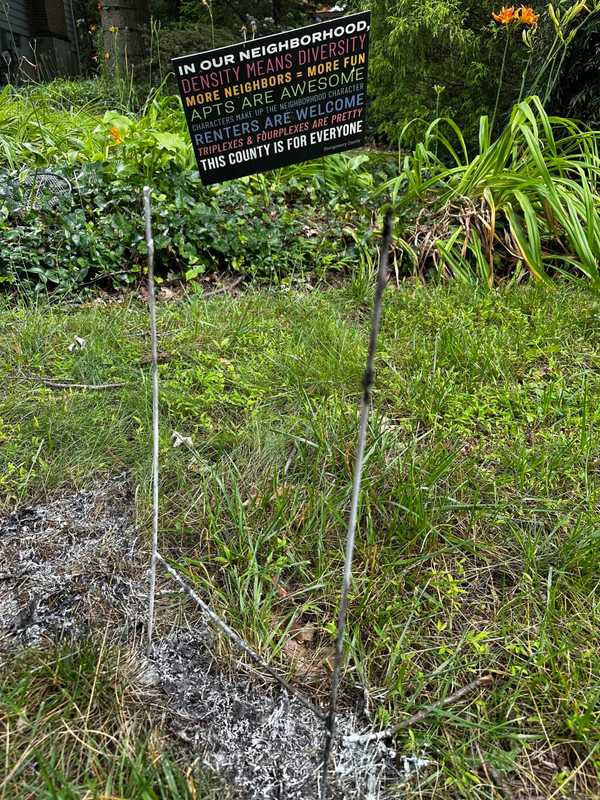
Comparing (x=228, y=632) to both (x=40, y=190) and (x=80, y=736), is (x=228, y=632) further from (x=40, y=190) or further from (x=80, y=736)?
(x=40, y=190)

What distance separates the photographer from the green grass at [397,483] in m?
1.26

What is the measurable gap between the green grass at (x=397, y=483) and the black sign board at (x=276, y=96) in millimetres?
740

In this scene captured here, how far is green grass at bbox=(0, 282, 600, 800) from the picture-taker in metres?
1.26

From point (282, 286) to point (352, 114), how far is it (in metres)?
0.95

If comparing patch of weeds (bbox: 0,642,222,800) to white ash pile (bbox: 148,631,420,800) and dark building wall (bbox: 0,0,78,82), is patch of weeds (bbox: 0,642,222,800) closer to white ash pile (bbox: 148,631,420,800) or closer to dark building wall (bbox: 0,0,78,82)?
white ash pile (bbox: 148,631,420,800)

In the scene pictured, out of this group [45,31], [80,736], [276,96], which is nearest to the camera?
[80,736]

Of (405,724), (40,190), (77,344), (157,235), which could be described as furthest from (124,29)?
(405,724)

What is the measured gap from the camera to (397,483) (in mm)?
1698

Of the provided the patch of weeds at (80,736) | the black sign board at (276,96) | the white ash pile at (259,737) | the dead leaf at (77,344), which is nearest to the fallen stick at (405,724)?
the white ash pile at (259,737)

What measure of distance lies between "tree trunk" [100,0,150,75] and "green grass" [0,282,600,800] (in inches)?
242

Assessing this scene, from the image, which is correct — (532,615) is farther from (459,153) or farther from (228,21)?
(228,21)

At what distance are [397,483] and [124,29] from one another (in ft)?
26.7

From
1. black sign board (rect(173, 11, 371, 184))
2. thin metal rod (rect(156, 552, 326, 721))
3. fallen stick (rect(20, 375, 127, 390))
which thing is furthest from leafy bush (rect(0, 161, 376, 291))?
thin metal rod (rect(156, 552, 326, 721))

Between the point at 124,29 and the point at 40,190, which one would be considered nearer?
the point at 40,190
